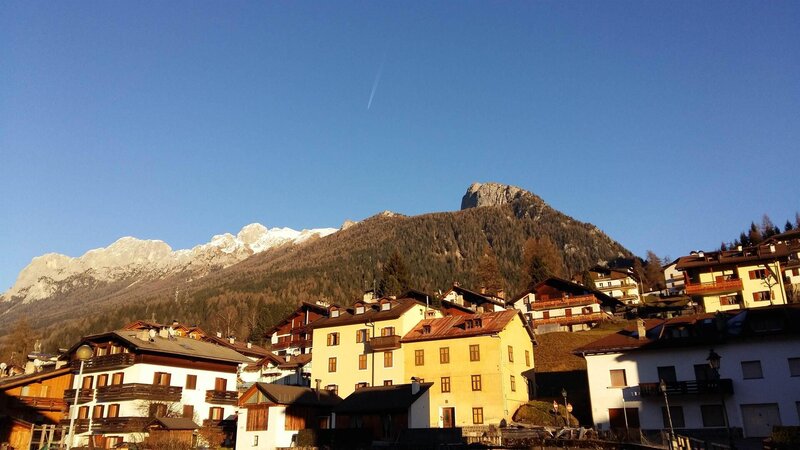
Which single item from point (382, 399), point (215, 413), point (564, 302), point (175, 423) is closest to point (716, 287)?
point (564, 302)

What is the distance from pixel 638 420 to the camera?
140 ft

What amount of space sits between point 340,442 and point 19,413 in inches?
1240

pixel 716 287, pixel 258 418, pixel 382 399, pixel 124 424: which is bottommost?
pixel 124 424

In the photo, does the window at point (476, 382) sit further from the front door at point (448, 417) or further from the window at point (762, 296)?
the window at point (762, 296)

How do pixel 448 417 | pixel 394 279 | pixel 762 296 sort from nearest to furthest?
pixel 448 417
pixel 762 296
pixel 394 279

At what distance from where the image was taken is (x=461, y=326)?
56.7 meters

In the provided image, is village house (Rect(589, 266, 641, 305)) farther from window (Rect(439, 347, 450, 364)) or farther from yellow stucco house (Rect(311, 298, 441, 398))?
window (Rect(439, 347, 450, 364))

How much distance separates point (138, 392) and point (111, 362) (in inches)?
208

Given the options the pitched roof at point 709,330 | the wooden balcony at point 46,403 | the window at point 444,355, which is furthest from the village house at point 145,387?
the pitched roof at point 709,330

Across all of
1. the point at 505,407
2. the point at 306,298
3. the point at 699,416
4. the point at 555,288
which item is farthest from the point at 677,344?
the point at 306,298

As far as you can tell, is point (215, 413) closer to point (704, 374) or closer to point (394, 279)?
point (704, 374)

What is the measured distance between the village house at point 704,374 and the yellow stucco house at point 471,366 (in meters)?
8.46

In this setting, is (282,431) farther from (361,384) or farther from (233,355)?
(233,355)

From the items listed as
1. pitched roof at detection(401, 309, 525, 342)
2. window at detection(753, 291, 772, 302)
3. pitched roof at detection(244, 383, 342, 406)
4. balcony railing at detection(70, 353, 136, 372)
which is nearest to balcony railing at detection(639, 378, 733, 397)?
pitched roof at detection(401, 309, 525, 342)
